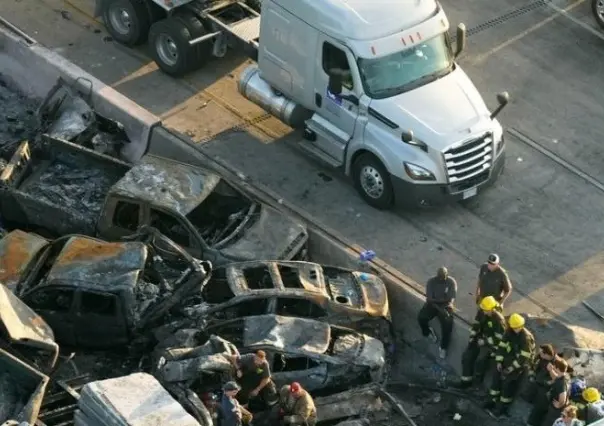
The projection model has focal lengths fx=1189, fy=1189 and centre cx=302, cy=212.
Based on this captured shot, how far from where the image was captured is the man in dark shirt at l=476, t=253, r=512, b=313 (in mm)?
16078

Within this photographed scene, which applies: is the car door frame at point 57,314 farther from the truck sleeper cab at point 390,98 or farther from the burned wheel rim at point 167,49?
the burned wheel rim at point 167,49

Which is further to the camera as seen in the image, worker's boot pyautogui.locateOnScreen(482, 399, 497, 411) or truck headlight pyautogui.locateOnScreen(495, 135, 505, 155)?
truck headlight pyautogui.locateOnScreen(495, 135, 505, 155)

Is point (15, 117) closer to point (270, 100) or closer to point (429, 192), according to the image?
point (270, 100)

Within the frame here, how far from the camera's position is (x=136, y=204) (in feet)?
55.5

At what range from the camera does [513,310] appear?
17.2 metres

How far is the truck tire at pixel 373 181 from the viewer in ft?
60.4

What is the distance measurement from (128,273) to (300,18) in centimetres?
532

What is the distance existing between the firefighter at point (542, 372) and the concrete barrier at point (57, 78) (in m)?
7.48

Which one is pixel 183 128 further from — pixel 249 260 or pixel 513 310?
pixel 513 310

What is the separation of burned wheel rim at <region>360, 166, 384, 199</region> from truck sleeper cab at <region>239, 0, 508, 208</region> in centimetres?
2

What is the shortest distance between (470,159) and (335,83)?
2.39 m

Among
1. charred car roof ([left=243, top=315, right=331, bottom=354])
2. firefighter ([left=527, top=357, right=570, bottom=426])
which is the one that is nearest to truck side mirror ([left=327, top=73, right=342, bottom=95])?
charred car roof ([left=243, top=315, right=331, bottom=354])

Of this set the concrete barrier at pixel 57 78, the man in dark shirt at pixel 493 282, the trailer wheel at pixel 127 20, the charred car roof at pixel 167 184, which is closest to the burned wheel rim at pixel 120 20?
the trailer wheel at pixel 127 20

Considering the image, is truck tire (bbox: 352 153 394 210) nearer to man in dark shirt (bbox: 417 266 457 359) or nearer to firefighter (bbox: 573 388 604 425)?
man in dark shirt (bbox: 417 266 457 359)
